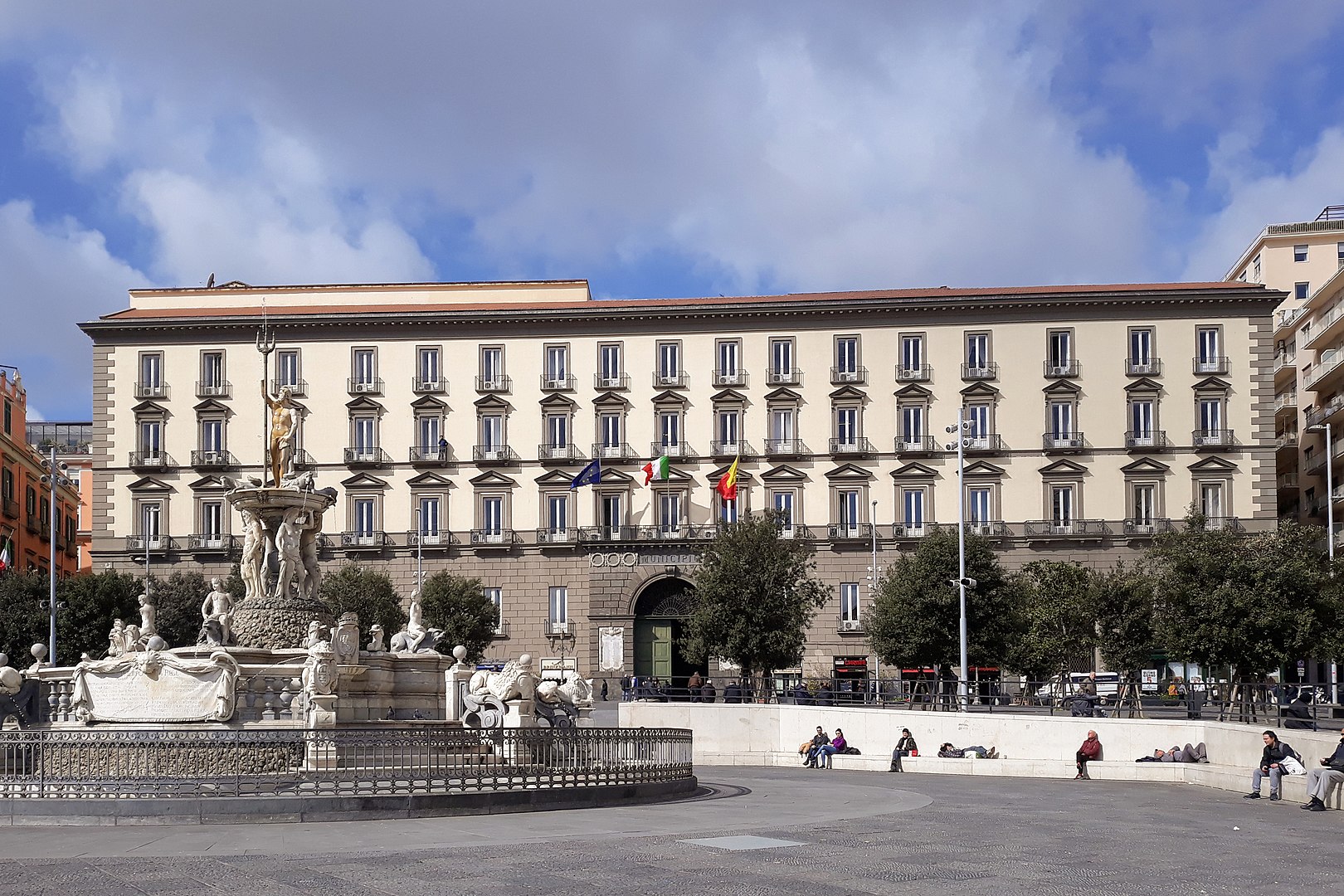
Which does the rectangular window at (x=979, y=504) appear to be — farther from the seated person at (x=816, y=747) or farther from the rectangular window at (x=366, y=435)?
the seated person at (x=816, y=747)

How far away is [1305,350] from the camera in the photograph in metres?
77.6

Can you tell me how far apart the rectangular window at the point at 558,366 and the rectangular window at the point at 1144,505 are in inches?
1024

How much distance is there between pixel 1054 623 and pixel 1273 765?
1133 inches

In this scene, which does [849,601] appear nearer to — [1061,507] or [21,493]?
[1061,507]

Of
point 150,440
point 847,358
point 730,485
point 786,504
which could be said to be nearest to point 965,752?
point 730,485

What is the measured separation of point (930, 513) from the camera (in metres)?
68.5

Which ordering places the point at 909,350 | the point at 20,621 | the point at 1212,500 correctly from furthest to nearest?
the point at 909,350 → the point at 1212,500 → the point at 20,621

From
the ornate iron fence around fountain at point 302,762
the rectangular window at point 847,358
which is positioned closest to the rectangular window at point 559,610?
the rectangular window at point 847,358

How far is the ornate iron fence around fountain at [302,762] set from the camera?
768 inches

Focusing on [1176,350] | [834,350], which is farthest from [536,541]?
[1176,350]

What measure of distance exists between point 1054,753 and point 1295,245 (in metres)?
59.8

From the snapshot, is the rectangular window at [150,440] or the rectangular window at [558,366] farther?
the rectangular window at [150,440]

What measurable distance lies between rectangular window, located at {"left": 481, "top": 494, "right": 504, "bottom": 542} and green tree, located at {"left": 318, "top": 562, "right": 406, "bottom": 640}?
6.81 m

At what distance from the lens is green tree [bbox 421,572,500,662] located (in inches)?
2495
